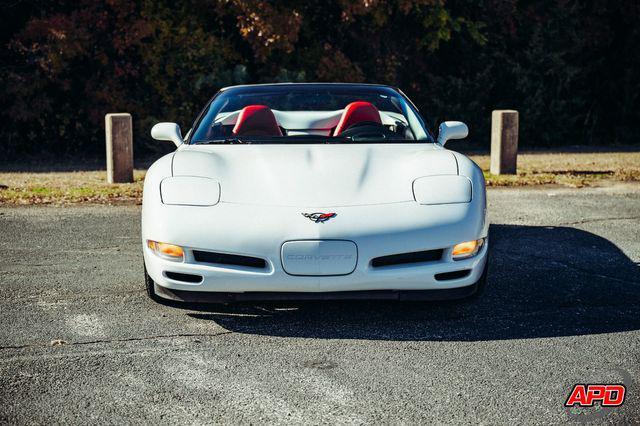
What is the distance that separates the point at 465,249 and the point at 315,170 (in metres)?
0.99

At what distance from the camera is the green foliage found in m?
14.8

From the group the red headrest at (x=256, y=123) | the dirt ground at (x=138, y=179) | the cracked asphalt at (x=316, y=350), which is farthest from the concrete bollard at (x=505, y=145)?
the red headrest at (x=256, y=123)

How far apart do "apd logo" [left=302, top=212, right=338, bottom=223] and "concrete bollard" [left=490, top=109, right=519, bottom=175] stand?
25.1ft

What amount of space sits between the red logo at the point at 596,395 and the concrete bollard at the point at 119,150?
27.0 ft

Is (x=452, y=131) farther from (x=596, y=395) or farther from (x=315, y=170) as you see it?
(x=596, y=395)

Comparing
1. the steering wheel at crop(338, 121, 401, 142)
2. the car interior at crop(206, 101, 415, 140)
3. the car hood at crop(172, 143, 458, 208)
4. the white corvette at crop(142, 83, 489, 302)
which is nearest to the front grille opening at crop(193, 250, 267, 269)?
the white corvette at crop(142, 83, 489, 302)

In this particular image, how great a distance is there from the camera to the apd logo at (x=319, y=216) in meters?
4.59

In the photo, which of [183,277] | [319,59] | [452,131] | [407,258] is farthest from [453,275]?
[319,59]

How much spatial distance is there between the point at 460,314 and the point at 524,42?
1369 cm

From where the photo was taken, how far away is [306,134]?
5.99 m

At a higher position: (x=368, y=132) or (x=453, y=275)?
(x=368, y=132)

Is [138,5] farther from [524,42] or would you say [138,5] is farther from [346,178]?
[346,178]

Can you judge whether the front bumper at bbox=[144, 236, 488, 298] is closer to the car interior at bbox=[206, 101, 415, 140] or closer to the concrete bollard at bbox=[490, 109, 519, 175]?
the car interior at bbox=[206, 101, 415, 140]

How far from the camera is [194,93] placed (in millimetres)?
15445
